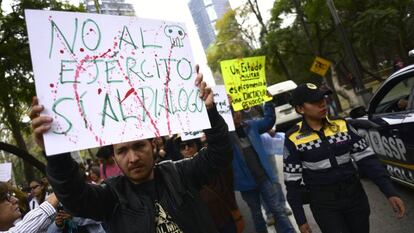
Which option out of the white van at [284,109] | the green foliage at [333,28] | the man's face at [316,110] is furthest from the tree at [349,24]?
the man's face at [316,110]

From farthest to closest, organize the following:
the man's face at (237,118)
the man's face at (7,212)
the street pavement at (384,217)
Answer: the man's face at (237,118), the street pavement at (384,217), the man's face at (7,212)

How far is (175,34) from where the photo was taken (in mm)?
2488

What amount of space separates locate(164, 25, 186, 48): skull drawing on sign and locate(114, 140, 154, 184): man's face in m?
0.68

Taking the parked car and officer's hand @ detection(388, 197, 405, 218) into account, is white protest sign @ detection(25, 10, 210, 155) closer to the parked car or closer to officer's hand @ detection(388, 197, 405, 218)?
officer's hand @ detection(388, 197, 405, 218)

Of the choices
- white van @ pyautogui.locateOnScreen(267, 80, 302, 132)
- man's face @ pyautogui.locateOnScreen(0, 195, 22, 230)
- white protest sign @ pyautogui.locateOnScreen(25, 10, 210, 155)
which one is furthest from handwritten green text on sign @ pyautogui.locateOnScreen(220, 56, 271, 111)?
white van @ pyautogui.locateOnScreen(267, 80, 302, 132)

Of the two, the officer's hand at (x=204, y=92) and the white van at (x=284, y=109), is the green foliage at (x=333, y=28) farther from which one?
the officer's hand at (x=204, y=92)

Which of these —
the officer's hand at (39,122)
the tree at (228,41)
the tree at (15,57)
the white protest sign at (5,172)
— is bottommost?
the white protest sign at (5,172)

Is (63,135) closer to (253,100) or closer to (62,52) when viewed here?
(62,52)

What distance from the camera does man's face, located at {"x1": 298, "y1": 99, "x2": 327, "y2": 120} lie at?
10.7ft

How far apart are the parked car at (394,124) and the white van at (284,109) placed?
1100 centimetres

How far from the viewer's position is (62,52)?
1.98m

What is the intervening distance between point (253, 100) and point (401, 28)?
15143 mm

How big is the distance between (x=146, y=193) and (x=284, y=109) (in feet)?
50.7

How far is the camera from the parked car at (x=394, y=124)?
4230 millimetres
